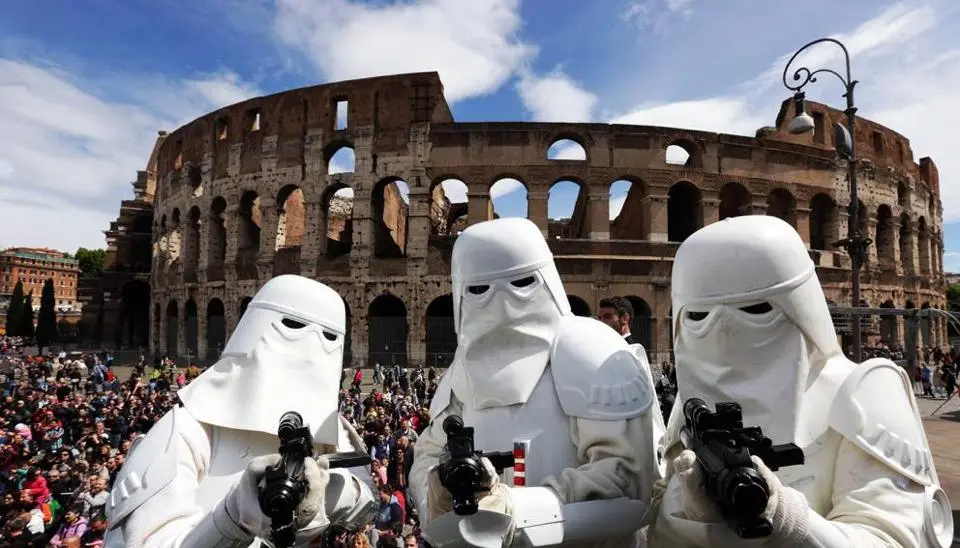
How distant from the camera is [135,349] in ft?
97.2

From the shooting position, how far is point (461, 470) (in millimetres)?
1720

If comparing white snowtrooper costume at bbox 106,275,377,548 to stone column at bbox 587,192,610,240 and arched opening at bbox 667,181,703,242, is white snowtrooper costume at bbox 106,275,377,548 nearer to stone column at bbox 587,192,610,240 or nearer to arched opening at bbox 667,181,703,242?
stone column at bbox 587,192,610,240

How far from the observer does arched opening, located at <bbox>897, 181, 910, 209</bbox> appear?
2402cm

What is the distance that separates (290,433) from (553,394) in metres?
1.27

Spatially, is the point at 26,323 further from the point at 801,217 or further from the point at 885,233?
the point at 885,233

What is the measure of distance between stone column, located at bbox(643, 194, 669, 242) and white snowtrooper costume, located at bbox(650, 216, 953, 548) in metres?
17.4

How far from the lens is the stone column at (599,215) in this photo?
19.0 m

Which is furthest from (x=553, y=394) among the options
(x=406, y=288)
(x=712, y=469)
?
(x=406, y=288)

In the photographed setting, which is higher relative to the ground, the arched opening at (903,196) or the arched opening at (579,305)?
the arched opening at (903,196)

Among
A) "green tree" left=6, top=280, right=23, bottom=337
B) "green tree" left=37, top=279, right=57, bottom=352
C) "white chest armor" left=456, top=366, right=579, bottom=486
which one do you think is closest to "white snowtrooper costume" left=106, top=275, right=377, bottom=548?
"white chest armor" left=456, top=366, right=579, bottom=486

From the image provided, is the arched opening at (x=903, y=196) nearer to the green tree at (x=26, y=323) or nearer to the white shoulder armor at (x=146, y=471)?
the white shoulder armor at (x=146, y=471)

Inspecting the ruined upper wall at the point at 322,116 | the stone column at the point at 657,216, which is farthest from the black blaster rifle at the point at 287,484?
the ruined upper wall at the point at 322,116

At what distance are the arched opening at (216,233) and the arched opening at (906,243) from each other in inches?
1217

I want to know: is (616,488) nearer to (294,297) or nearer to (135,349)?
A: (294,297)
